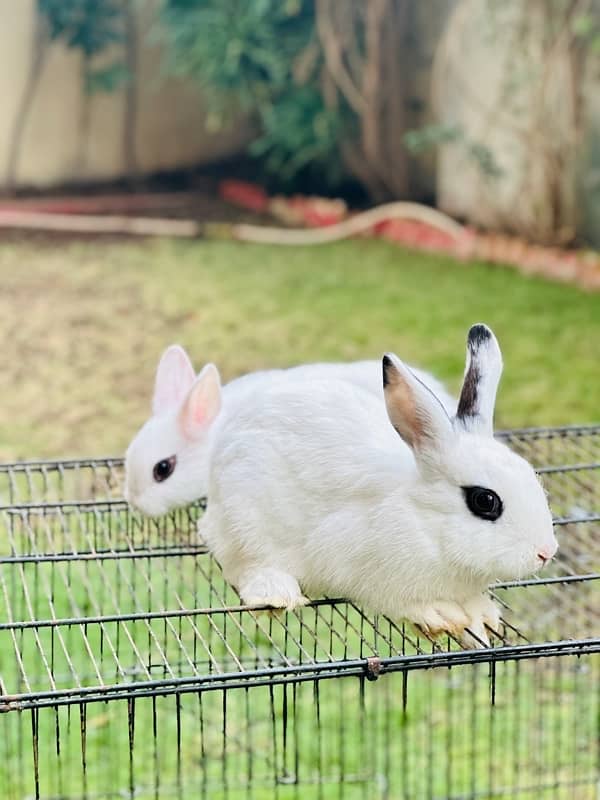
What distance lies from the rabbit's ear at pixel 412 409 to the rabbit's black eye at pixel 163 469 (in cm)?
26

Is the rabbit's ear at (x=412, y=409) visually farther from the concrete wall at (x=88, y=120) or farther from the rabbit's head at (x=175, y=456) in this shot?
the concrete wall at (x=88, y=120)

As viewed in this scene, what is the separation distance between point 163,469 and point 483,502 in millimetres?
311

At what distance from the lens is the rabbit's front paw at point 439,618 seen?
80cm

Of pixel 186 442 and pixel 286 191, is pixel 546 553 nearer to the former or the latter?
pixel 186 442

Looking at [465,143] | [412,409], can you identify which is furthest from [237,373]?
[412,409]

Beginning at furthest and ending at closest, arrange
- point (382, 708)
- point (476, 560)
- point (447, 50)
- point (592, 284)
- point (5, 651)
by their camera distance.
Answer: point (447, 50)
point (592, 284)
point (382, 708)
point (5, 651)
point (476, 560)

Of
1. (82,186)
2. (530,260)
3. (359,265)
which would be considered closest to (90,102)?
(82,186)

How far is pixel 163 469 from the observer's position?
998 millimetres

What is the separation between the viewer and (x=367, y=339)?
266 cm

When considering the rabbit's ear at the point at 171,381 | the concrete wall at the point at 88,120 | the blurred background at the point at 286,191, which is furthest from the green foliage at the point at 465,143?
the rabbit's ear at the point at 171,381

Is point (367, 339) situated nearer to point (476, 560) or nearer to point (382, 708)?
point (382, 708)

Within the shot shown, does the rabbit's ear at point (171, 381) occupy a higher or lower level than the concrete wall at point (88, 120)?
higher

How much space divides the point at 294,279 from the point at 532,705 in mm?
1577

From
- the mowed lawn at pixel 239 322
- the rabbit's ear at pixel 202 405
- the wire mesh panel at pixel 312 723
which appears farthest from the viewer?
the mowed lawn at pixel 239 322
